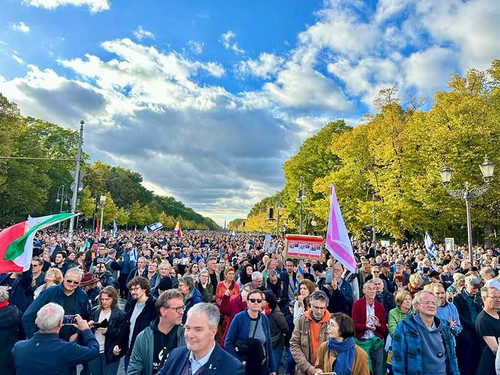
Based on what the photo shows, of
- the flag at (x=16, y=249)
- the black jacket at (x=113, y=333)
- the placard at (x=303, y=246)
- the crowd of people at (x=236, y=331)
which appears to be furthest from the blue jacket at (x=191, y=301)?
the placard at (x=303, y=246)

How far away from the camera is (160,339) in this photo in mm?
3494

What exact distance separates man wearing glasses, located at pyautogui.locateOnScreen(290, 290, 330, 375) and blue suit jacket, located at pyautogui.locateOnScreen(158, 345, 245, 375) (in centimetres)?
202

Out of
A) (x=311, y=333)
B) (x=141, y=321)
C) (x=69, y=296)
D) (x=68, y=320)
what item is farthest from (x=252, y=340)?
(x=69, y=296)

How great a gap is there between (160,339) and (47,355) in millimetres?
998

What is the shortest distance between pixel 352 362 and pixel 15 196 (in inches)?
1828

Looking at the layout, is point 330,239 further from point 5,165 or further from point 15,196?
point 15,196

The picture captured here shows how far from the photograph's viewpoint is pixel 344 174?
32.4 meters

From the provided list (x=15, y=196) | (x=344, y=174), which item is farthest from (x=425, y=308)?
(x=15, y=196)

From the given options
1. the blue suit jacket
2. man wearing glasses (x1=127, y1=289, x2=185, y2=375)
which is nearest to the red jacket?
man wearing glasses (x1=127, y1=289, x2=185, y2=375)

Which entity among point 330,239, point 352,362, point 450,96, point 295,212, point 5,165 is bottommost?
point 352,362

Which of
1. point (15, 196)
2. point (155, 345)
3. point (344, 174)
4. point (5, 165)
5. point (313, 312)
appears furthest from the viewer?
point (15, 196)

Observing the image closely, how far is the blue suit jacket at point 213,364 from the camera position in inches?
99.0

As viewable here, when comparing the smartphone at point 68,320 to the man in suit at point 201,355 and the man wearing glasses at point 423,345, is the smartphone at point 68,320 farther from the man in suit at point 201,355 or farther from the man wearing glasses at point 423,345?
the man wearing glasses at point 423,345

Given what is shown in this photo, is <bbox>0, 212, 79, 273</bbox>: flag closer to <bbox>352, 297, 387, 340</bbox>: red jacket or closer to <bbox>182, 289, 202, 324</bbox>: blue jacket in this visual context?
<bbox>182, 289, 202, 324</bbox>: blue jacket
